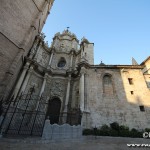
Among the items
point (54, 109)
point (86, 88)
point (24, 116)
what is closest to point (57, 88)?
point (54, 109)

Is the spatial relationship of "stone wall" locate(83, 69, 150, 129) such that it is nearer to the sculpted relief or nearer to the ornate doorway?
the sculpted relief

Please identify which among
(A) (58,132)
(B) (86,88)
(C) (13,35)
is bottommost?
(A) (58,132)

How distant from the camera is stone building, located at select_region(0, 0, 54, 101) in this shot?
12914 millimetres

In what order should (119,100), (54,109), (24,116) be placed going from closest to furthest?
(24,116), (119,100), (54,109)

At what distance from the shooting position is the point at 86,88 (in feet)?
48.8

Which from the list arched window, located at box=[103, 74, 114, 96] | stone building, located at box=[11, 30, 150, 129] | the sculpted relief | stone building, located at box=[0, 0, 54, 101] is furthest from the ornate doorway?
arched window, located at box=[103, 74, 114, 96]

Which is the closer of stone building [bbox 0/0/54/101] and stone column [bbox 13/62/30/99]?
stone building [bbox 0/0/54/101]

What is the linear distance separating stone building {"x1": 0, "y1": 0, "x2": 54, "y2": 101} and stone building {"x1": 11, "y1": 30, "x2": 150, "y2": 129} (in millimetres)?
1551

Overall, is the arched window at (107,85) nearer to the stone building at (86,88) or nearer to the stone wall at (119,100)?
the stone building at (86,88)

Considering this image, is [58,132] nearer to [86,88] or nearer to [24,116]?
[24,116]

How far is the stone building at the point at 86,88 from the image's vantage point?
12914 millimetres

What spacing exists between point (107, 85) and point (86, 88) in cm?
319

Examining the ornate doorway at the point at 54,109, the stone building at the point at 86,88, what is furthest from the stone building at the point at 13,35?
the ornate doorway at the point at 54,109

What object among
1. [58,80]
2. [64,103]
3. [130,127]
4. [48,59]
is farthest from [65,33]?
[130,127]
